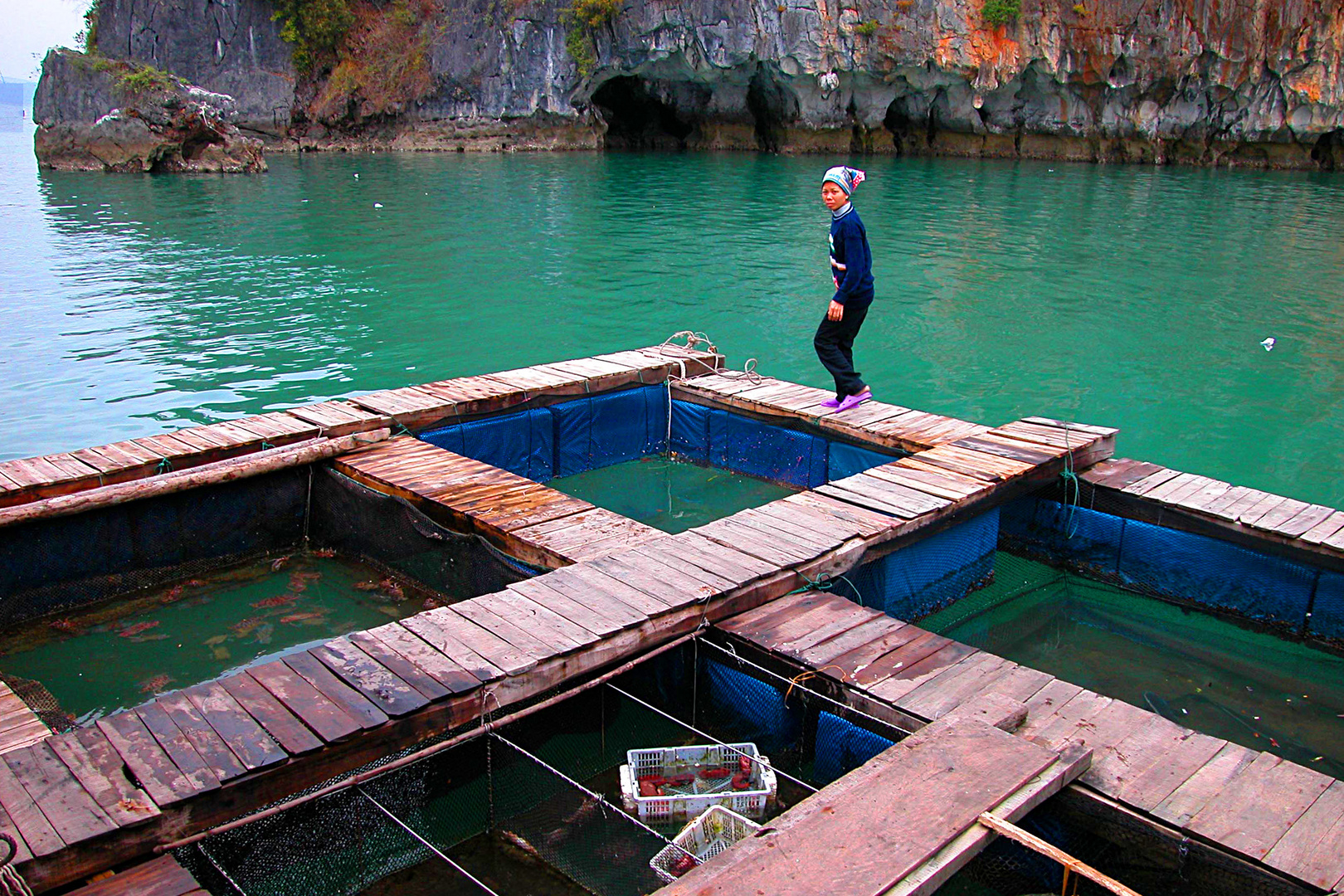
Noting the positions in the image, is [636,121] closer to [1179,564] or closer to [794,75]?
[794,75]

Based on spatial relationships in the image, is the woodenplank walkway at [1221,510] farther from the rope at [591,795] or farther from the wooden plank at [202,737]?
the wooden plank at [202,737]

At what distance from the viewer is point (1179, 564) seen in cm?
672

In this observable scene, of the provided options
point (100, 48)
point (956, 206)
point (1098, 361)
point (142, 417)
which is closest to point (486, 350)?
point (142, 417)

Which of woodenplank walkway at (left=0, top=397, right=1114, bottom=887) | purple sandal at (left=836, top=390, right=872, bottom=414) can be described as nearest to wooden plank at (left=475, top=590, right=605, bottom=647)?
woodenplank walkway at (left=0, top=397, right=1114, bottom=887)

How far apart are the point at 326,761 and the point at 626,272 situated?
1436 cm

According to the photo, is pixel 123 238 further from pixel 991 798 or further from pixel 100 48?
pixel 100 48

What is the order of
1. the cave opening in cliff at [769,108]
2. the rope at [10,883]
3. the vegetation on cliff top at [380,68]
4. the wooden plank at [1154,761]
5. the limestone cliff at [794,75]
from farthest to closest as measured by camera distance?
1. the vegetation on cliff top at [380,68]
2. the cave opening in cliff at [769,108]
3. the limestone cliff at [794,75]
4. the wooden plank at [1154,761]
5. the rope at [10,883]

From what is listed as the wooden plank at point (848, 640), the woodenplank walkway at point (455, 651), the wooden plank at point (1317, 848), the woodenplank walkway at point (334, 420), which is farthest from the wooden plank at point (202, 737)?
the wooden plank at point (1317, 848)

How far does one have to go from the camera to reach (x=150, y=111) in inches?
1239

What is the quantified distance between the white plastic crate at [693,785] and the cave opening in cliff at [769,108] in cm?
3676

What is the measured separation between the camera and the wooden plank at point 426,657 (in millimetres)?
4230

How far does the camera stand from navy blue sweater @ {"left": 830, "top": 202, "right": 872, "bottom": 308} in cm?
748

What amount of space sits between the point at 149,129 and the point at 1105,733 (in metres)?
34.6

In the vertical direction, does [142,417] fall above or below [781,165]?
below
